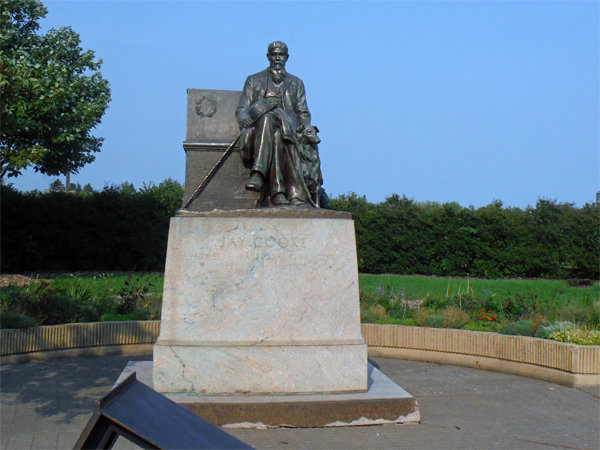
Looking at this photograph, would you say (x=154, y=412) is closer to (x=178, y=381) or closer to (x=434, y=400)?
(x=178, y=381)

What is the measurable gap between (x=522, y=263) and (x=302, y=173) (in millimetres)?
14885

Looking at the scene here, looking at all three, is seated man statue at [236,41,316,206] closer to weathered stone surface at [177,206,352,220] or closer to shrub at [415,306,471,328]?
weathered stone surface at [177,206,352,220]

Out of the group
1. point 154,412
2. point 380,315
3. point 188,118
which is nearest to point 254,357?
point 188,118

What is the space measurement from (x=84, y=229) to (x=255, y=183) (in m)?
13.8

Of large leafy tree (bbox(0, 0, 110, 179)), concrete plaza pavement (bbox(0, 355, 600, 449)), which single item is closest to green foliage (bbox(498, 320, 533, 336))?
concrete plaza pavement (bbox(0, 355, 600, 449))

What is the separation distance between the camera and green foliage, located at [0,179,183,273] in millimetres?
17812

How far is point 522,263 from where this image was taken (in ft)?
63.0

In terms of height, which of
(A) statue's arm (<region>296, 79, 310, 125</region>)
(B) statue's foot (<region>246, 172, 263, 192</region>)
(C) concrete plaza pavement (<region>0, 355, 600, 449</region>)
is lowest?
(C) concrete plaza pavement (<region>0, 355, 600, 449</region>)

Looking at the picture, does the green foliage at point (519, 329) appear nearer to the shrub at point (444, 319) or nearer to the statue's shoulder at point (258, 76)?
the shrub at point (444, 319)

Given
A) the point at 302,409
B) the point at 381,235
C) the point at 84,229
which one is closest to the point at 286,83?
the point at 302,409

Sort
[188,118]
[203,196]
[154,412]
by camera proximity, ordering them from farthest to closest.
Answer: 1. [188,118]
2. [203,196]
3. [154,412]

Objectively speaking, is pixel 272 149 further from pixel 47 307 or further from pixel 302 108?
pixel 47 307

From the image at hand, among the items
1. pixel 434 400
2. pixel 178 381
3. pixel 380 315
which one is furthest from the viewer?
pixel 380 315

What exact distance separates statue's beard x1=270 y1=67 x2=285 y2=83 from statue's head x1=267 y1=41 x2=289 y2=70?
0.03 m
